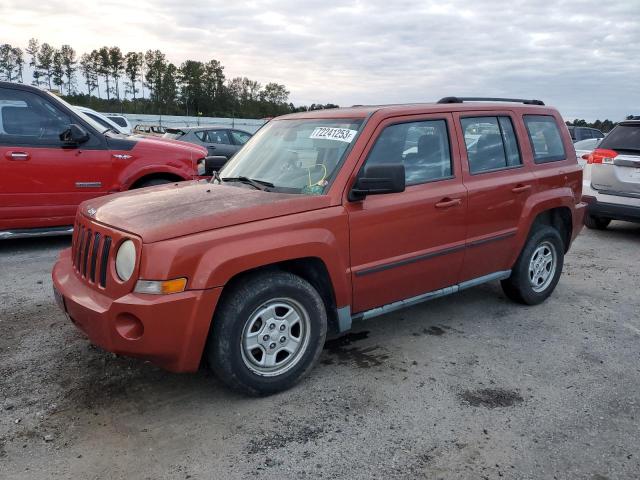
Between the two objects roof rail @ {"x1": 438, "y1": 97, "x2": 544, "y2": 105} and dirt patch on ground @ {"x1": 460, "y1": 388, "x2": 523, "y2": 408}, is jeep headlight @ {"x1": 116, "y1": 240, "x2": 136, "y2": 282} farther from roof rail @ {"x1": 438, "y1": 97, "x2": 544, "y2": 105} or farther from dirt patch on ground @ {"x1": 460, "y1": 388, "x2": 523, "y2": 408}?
roof rail @ {"x1": 438, "y1": 97, "x2": 544, "y2": 105}

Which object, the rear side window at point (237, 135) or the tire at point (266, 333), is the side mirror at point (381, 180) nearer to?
the tire at point (266, 333)

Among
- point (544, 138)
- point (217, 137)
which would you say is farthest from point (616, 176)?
point (217, 137)

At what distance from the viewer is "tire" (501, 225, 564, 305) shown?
4.80 meters

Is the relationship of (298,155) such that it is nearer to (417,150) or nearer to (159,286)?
(417,150)

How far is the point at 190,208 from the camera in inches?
129

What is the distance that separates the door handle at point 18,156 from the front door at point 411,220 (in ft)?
14.9

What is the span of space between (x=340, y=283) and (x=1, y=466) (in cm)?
205

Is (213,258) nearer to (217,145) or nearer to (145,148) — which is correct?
(145,148)

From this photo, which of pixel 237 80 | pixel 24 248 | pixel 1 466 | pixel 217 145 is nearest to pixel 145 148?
pixel 24 248

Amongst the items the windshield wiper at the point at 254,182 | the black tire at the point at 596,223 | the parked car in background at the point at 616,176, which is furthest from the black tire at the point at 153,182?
the black tire at the point at 596,223

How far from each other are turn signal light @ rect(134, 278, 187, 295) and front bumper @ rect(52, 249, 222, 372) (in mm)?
27

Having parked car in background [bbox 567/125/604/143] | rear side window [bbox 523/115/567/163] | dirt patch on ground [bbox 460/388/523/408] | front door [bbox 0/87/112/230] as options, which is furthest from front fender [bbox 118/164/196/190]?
parked car in background [bbox 567/125/604/143]

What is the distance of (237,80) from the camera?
87.6 meters

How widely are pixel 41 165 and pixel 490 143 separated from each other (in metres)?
5.01
